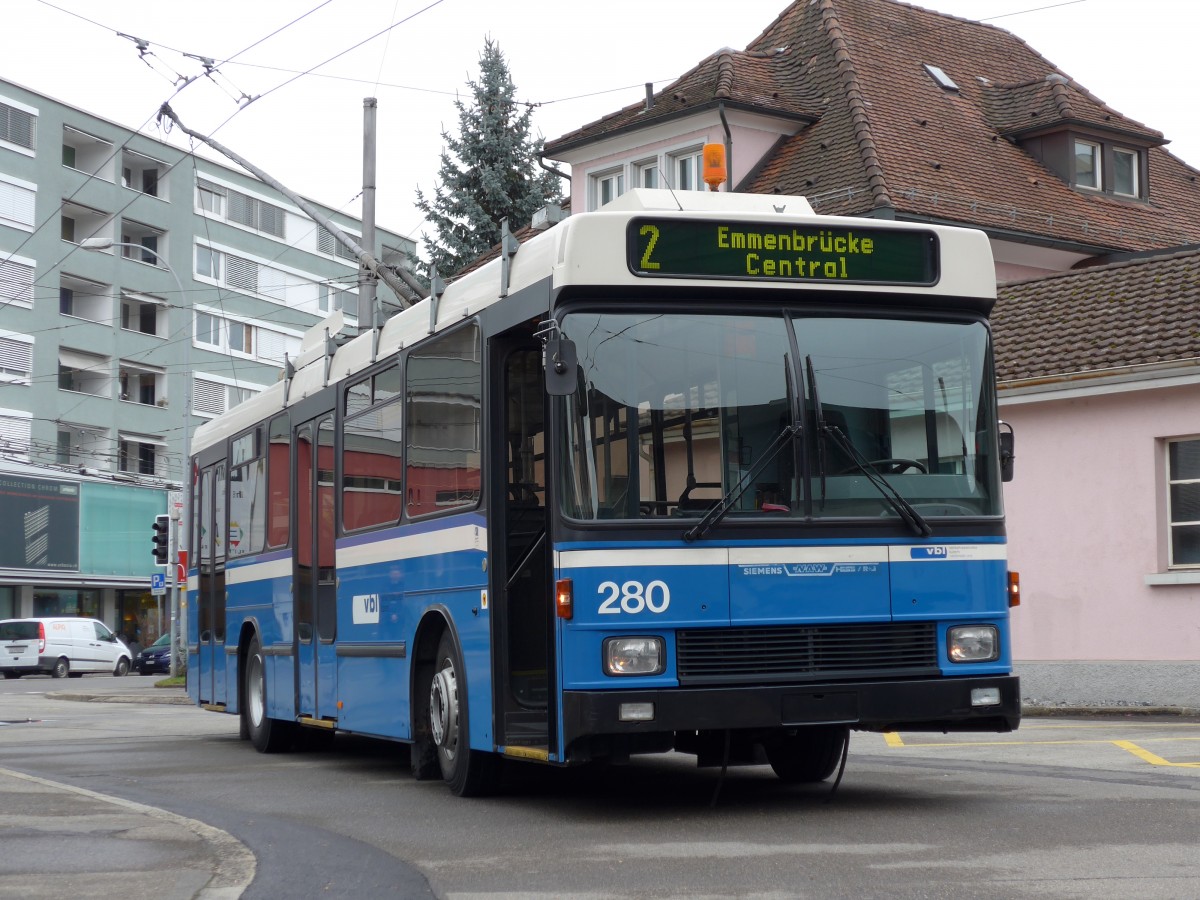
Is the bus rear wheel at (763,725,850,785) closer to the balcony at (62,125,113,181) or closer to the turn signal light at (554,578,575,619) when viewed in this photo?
the turn signal light at (554,578,575,619)

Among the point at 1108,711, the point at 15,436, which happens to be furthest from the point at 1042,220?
the point at 15,436

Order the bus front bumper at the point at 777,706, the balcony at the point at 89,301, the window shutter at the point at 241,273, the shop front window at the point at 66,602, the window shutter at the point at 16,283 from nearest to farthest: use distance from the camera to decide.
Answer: the bus front bumper at the point at 777,706 → the window shutter at the point at 16,283 → the shop front window at the point at 66,602 → the balcony at the point at 89,301 → the window shutter at the point at 241,273

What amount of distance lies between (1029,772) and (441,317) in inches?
190

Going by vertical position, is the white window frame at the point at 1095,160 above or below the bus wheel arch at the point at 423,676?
above

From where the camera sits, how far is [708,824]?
941 centimetres

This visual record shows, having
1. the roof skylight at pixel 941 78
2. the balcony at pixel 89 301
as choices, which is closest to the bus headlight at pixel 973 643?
the roof skylight at pixel 941 78

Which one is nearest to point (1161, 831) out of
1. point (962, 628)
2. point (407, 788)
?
point (962, 628)

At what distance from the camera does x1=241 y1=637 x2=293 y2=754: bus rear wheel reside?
1608cm

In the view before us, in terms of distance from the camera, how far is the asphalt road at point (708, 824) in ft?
24.3

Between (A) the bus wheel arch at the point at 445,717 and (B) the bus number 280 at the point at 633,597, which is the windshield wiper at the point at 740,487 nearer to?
(B) the bus number 280 at the point at 633,597

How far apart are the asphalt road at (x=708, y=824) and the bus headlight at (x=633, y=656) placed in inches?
31.9

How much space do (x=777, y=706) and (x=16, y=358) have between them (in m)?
52.8

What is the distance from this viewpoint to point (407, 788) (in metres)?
12.1

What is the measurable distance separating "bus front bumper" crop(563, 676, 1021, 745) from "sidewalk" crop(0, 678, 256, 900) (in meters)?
1.83
